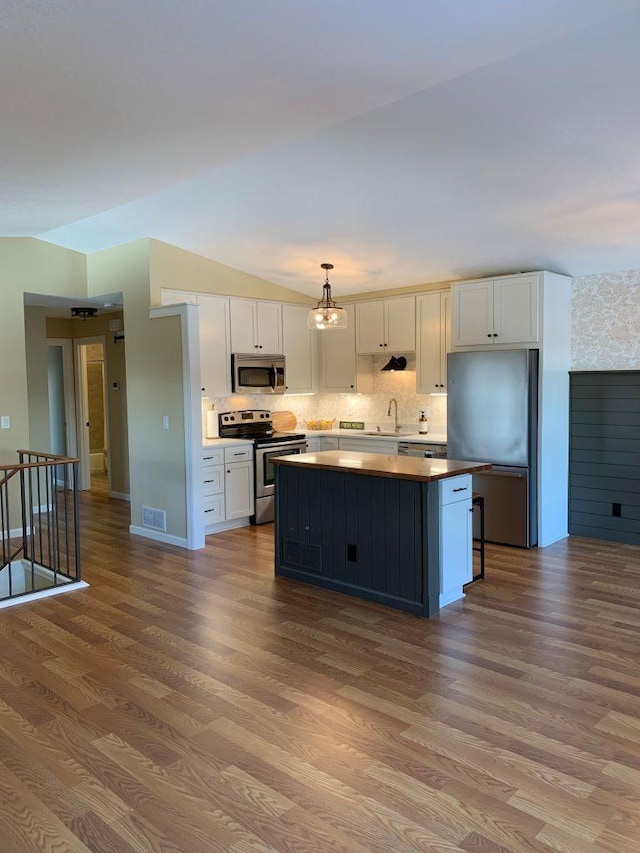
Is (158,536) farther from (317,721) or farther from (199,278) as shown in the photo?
(317,721)

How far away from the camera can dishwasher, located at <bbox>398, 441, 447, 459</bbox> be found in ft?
20.9

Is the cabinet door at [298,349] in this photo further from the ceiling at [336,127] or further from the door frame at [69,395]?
the door frame at [69,395]

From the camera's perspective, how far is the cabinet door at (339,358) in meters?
7.57

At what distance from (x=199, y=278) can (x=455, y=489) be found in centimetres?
359

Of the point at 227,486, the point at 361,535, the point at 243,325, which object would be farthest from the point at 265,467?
the point at 361,535

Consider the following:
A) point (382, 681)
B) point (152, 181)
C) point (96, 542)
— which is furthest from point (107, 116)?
point (96, 542)

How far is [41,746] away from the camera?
108 inches

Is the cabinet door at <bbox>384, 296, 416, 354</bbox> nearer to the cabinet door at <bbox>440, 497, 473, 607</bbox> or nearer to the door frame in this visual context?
the cabinet door at <bbox>440, 497, 473, 607</bbox>

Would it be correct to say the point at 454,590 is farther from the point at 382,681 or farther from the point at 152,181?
the point at 152,181

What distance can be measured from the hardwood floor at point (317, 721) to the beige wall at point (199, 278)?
2.98 metres

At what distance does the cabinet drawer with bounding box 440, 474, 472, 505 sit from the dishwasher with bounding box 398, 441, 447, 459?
1767mm

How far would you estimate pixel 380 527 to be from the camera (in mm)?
4359

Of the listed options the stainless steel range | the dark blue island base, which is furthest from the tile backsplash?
the dark blue island base

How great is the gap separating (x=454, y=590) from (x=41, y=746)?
270 centimetres
